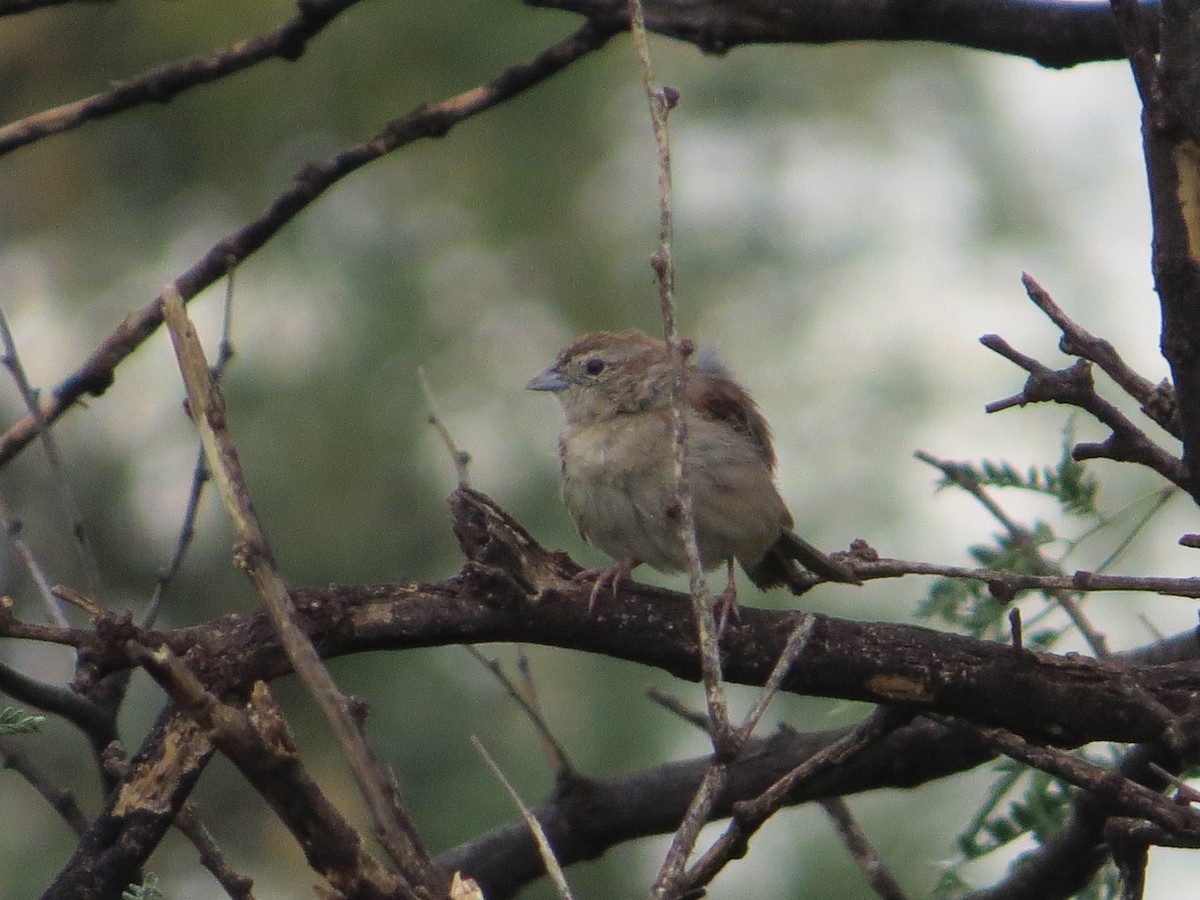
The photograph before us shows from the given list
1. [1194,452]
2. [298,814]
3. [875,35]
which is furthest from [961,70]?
[298,814]

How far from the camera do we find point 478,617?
268 centimetres

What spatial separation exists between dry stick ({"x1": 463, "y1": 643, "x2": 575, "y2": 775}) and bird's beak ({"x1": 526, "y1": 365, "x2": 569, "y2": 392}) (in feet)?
3.98

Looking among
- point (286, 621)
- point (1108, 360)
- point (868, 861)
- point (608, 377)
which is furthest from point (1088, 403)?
point (608, 377)

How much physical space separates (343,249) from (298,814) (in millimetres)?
6668

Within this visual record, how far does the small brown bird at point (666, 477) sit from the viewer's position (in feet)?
13.8

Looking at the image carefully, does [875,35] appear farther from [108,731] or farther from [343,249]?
[343,249]

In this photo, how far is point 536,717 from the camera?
12.3ft

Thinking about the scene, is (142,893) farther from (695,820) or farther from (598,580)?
→ (598,580)

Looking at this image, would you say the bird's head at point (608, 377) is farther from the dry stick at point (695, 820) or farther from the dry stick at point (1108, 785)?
the dry stick at point (695, 820)

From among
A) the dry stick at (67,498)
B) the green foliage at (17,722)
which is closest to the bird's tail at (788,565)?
the dry stick at (67,498)

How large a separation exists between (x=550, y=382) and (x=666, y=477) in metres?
1.08

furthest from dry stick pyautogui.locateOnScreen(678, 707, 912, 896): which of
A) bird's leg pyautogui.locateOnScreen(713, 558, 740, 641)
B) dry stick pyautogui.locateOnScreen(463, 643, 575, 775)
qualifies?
dry stick pyautogui.locateOnScreen(463, 643, 575, 775)

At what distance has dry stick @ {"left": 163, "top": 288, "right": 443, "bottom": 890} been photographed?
169cm

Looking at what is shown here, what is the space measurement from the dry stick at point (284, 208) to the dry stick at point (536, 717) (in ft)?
3.53
